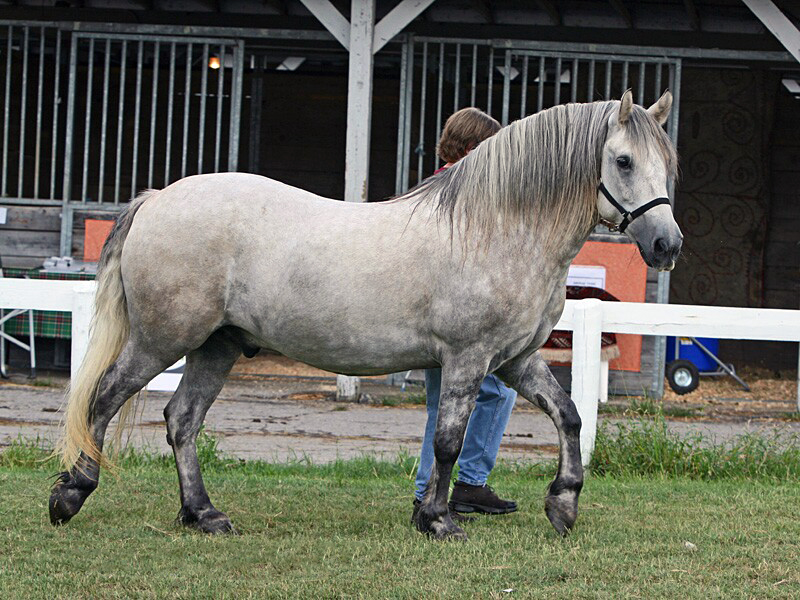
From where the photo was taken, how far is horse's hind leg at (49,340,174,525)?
170 inches

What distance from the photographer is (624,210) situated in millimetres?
4051

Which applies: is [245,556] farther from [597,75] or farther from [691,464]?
[597,75]

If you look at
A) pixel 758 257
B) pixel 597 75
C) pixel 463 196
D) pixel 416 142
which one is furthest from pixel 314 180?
pixel 463 196

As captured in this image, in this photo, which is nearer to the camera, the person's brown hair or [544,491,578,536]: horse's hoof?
[544,491,578,536]: horse's hoof

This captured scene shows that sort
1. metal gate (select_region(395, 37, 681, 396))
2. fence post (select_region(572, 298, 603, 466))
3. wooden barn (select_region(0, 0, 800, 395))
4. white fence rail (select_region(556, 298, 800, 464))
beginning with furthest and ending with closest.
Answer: wooden barn (select_region(0, 0, 800, 395)) → metal gate (select_region(395, 37, 681, 396)) → white fence rail (select_region(556, 298, 800, 464)) → fence post (select_region(572, 298, 603, 466))

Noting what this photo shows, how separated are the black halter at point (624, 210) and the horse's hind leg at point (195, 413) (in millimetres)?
1732

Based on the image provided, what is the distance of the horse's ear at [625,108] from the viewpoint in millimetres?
3945

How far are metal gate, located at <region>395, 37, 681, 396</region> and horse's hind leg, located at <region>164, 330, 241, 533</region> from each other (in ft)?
12.1

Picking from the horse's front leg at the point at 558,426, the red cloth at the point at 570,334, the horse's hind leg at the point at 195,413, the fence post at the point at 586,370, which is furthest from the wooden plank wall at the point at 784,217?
the horse's hind leg at the point at 195,413

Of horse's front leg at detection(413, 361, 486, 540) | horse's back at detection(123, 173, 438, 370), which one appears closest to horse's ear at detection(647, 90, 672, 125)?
horse's back at detection(123, 173, 438, 370)

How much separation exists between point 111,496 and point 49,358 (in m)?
5.60

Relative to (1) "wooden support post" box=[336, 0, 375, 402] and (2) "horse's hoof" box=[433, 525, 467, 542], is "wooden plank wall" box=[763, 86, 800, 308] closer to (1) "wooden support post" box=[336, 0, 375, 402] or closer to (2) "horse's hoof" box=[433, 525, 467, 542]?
(1) "wooden support post" box=[336, 0, 375, 402]

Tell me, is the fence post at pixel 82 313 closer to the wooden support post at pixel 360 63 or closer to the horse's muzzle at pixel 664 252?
the wooden support post at pixel 360 63

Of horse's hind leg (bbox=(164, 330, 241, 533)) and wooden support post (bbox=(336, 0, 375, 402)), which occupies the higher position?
wooden support post (bbox=(336, 0, 375, 402))
